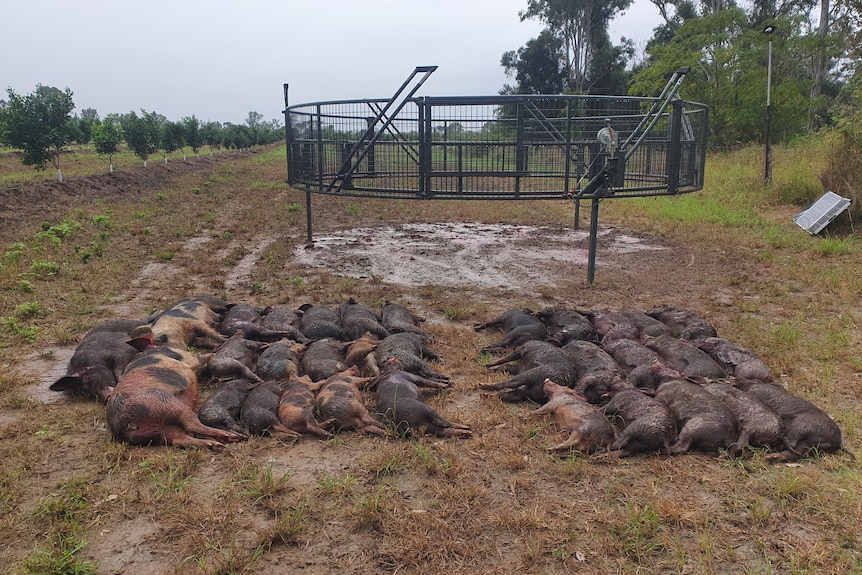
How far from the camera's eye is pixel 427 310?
7.88 m

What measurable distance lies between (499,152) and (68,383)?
21.0 feet

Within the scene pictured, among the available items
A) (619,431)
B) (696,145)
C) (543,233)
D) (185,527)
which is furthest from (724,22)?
(185,527)

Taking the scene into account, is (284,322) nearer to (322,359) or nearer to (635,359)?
(322,359)

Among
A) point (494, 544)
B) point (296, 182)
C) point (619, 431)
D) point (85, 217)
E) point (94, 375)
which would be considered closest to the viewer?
point (494, 544)

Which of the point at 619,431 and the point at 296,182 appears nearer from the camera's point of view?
the point at 619,431

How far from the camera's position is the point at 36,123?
2150 centimetres

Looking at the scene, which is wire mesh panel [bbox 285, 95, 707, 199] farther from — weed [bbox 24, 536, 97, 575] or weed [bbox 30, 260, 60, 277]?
weed [bbox 24, 536, 97, 575]

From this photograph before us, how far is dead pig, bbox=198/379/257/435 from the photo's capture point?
15.3ft

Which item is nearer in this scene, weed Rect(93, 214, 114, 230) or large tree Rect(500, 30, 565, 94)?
weed Rect(93, 214, 114, 230)

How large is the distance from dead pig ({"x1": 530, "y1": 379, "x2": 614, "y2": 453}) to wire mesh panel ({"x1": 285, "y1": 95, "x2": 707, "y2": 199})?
4.34 metres

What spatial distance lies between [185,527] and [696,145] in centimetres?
908

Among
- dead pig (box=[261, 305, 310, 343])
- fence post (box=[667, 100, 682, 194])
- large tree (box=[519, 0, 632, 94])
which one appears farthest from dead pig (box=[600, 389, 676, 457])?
large tree (box=[519, 0, 632, 94])

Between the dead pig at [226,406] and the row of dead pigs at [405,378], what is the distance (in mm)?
15

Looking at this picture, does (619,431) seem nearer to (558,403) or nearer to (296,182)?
(558,403)
